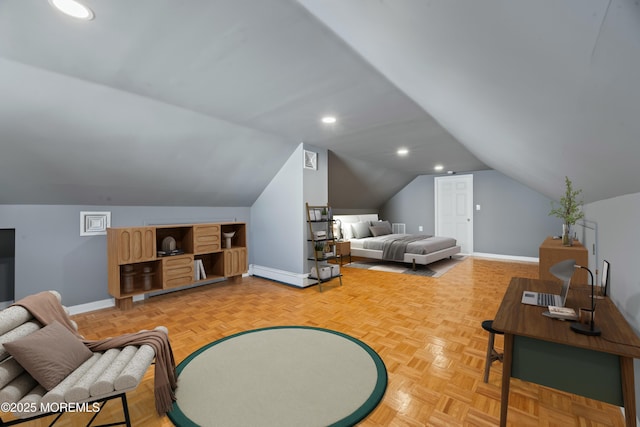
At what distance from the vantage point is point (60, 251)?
11.2ft

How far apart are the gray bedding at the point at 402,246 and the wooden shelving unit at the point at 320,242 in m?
1.61

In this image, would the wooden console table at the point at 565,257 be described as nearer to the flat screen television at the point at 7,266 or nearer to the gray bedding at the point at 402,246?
the gray bedding at the point at 402,246

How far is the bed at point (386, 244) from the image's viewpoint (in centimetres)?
572

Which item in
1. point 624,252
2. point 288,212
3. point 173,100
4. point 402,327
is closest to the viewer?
point 624,252

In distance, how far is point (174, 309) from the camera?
11.9 feet

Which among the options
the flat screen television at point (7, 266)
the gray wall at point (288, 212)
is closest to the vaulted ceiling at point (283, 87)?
the gray wall at point (288, 212)

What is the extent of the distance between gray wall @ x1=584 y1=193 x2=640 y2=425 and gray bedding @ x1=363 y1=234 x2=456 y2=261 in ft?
11.5

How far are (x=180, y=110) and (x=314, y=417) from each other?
2964mm

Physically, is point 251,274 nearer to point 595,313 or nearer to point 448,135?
point 448,135

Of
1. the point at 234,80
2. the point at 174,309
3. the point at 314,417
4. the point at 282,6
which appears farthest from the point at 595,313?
the point at 174,309

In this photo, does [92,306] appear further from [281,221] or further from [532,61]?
[532,61]

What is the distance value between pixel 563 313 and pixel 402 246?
441cm

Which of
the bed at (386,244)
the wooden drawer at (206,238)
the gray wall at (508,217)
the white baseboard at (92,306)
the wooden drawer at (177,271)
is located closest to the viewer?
the white baseboard at (92,306)

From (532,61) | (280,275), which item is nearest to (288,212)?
(280,275)
